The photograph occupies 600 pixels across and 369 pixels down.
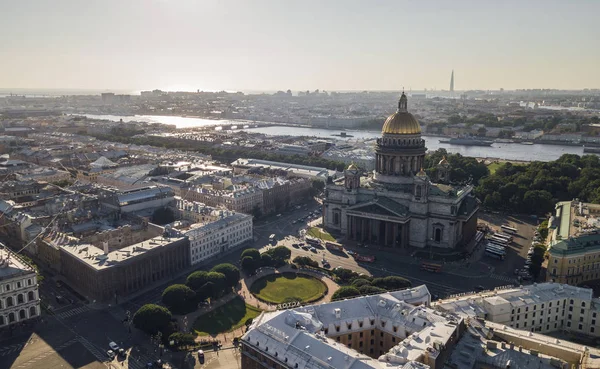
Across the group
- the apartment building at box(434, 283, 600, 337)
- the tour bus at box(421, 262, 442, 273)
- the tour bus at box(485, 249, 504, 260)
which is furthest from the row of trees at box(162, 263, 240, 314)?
the tour bus at box(485, 249, 504, 260)

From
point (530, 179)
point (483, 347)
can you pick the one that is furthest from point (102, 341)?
point (530, 179)

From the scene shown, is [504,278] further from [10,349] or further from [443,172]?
[10,349]

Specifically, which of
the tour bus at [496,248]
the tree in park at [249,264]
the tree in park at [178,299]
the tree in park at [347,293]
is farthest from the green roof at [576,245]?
the tree in park at [178,299]

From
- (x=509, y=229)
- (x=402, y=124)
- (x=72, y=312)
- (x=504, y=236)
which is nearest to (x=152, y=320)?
(x=72, y=312)

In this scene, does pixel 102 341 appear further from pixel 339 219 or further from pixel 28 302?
pixel 339 219

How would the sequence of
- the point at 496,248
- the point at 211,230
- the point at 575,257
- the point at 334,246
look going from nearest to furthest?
1. the point at 575,257
2. the point at 211,230
3. the point at 496,248
4. the point at 334,246

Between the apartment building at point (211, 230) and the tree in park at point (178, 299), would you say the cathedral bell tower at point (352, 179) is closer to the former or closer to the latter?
the apartment building at point (211, 230)

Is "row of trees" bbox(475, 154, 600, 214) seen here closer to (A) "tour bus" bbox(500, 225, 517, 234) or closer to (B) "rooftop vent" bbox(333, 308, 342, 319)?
(A) "tour bus" bbox(500, 225, 517, 234)
